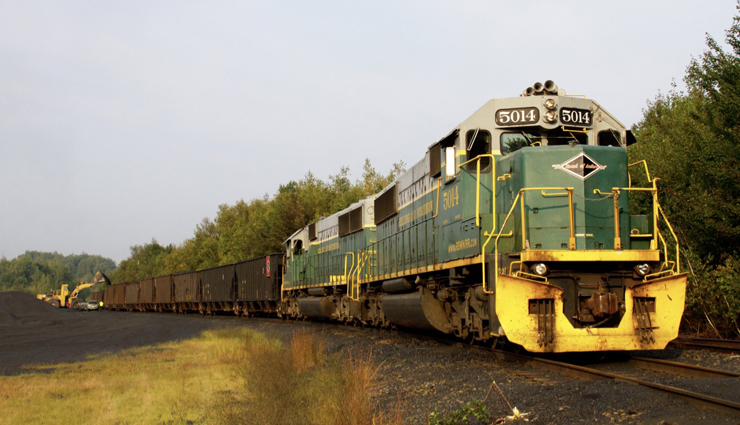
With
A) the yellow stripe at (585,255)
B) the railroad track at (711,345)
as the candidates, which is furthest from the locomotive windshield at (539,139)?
the railroad track at (711,345)

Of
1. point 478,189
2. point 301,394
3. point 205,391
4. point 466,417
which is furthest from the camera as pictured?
point 205,391

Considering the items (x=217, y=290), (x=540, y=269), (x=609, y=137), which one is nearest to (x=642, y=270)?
(x=540, y=269)

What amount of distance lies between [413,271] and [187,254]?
8862 cm

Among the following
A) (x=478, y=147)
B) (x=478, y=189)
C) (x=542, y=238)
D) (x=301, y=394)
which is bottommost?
(x=301, y=394)

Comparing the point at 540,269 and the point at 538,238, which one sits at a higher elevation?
the point at 538,238

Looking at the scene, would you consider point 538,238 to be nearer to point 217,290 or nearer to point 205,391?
point 205,391

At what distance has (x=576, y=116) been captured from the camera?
9617 millimetres

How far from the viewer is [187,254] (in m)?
96.4

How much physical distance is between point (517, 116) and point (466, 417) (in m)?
5.34

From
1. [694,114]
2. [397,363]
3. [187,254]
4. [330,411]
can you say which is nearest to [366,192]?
[694,114]

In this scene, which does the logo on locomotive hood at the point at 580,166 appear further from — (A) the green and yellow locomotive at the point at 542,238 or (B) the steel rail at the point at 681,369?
(B) the steel rail at the point at 681,369

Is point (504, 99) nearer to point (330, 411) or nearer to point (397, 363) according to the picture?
point (397, 363)

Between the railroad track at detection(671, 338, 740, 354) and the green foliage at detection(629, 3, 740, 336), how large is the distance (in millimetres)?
1209

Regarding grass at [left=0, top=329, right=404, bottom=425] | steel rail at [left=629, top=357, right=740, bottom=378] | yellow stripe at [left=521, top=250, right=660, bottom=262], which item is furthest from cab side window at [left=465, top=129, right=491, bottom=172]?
steel rail at [left=629, top=357, right=740, bottom=378]
